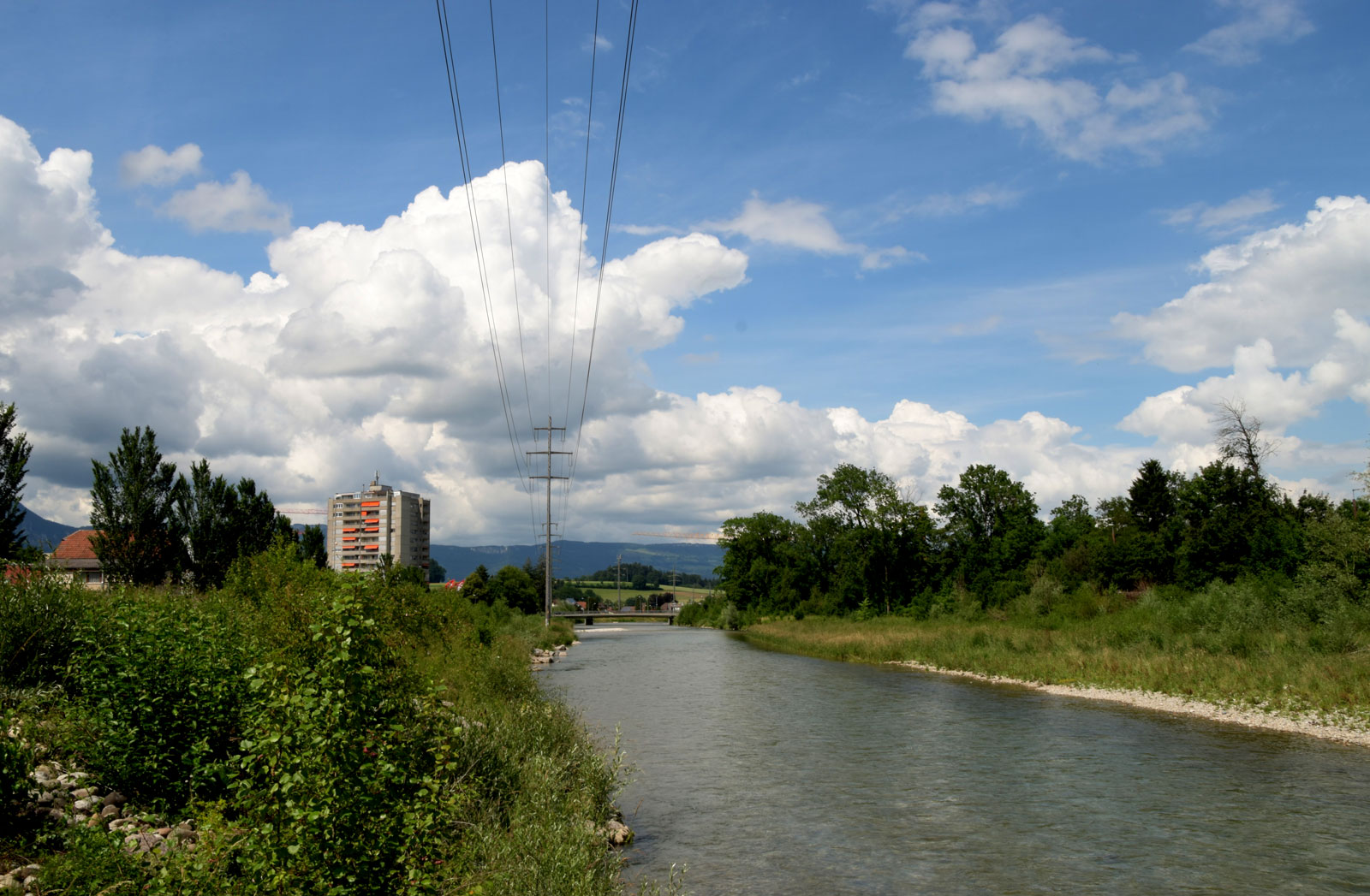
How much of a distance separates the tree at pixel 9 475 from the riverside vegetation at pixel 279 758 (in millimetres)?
13531

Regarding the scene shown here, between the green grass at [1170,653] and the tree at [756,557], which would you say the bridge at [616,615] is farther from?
the green grass at [1170,653]

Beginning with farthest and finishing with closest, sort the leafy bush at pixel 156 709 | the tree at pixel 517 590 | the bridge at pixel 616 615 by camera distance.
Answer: the bridge at pixel 616 615, the tree at pixel 517 590, the leafy bush at pixel 156 709

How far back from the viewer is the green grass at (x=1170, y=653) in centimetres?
2873

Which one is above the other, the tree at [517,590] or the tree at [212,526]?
the tree at [212,526]

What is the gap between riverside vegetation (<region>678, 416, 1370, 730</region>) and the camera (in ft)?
109

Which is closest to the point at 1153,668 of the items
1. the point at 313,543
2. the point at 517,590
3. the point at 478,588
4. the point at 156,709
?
the point at 156,709

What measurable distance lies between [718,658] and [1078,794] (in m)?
40.6

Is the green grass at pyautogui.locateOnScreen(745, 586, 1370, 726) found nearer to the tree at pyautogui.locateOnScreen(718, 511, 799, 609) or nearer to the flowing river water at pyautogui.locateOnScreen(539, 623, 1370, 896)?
the flowing river water at pyautogui.locateOnScreen(539, 623, 1370, 896)

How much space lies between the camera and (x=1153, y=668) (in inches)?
1387

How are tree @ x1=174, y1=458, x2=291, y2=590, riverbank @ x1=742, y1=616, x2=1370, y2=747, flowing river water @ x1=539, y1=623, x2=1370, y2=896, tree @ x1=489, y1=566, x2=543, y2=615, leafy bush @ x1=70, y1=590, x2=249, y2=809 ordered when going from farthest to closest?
1. tree @ x1=489, y1=566, x2=543, y2=615
2. tree @ x1=174, y1=458, x2=291, y2=590
3. riverbank @ x1=742, y1=616, x2=1370, y2=747
4. flowing river water @ x1=539, y1=623, x2=1370, y2=896
5. leafy bush @ x1=70, y1=590, x2=249, y2=809

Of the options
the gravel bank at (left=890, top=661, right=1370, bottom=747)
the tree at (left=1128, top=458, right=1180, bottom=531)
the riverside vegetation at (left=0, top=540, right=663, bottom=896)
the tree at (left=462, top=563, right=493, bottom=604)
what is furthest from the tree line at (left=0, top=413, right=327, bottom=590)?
the tree at (left=1128, top=458, right=1180, bottom=531)

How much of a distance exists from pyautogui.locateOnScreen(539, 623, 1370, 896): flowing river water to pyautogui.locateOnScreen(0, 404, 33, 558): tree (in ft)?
63.1

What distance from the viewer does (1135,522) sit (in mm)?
82188

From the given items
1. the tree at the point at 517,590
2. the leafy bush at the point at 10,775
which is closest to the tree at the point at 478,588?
the tree at the point at 517,590
